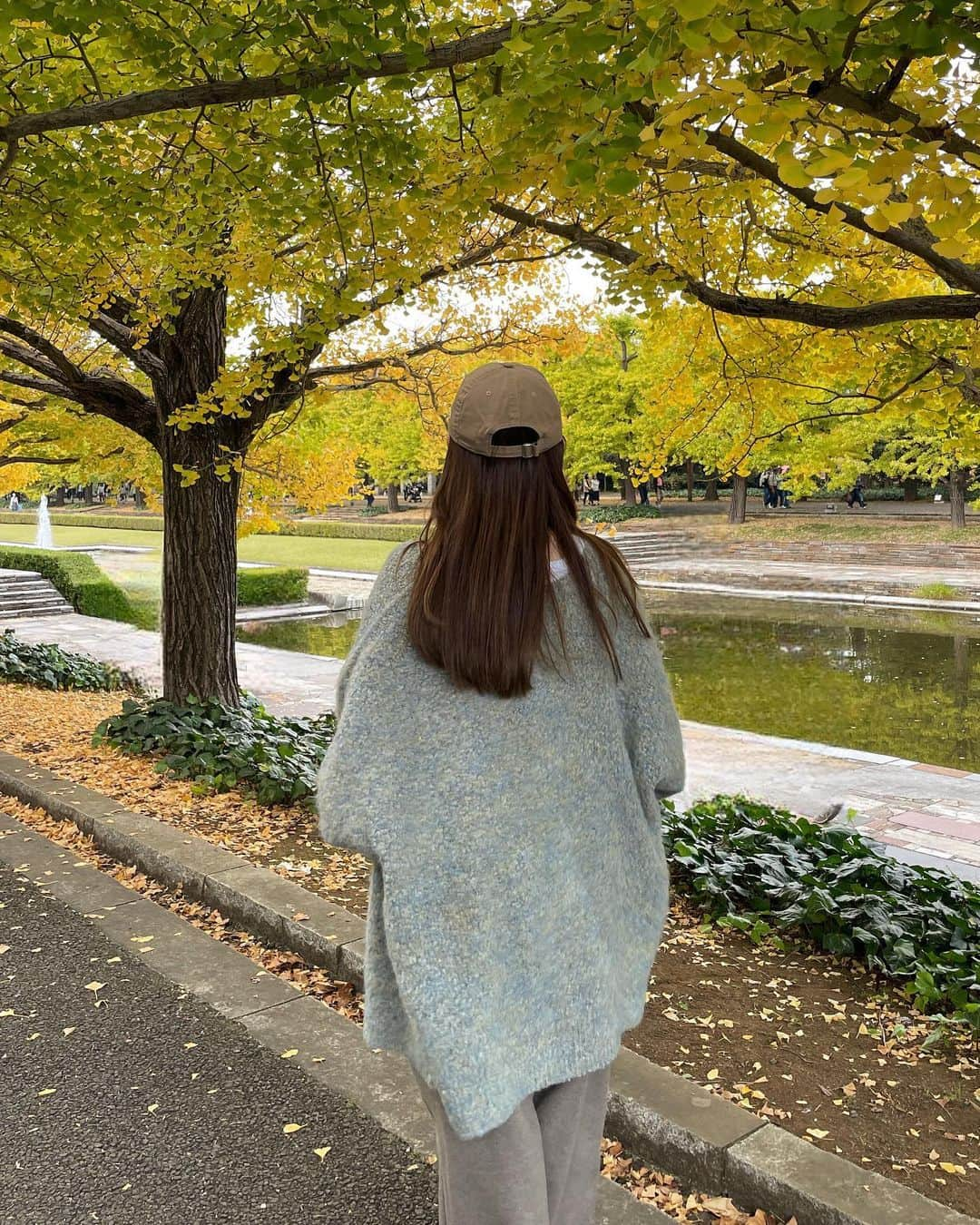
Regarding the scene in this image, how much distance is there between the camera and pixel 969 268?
151 inches

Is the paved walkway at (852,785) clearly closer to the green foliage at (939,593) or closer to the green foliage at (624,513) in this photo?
the green foliage at (939,593)

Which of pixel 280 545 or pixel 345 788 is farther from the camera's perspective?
pixel 280 545

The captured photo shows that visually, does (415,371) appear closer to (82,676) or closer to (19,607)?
(82,676)

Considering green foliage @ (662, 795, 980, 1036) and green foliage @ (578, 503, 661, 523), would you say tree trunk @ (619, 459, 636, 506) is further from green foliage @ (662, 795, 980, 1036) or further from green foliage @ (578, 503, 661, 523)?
green foliage @ (662, 795, 980, 1036)

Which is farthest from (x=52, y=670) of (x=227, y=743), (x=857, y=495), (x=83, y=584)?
(x=857, y=495)

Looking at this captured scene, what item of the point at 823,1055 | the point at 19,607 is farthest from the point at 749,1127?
the point at 19,607

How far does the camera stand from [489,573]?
66.3 inches

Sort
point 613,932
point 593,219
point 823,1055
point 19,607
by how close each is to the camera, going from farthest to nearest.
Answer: point 19,607
point 593,219
point 823,1055
point 613,932

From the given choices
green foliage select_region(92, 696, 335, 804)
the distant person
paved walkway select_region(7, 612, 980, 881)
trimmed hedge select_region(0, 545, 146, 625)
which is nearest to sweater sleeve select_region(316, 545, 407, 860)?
green foliage select_region(92, 696, 335, 804)

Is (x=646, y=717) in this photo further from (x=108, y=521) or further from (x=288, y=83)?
(x=108, y=521)

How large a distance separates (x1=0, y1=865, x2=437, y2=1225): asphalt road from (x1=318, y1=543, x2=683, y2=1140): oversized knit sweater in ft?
4.00

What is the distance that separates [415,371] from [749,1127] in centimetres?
765

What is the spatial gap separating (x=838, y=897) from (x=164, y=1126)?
2784 millimetres

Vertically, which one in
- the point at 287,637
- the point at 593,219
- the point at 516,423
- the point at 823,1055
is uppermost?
the point at 593,219
